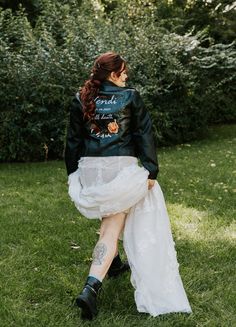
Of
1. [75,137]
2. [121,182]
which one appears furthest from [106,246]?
[75,137]

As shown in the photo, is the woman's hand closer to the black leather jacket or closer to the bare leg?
the black leather jacket

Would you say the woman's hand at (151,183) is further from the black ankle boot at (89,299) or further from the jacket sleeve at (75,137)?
the black ankle boot at (89,299)

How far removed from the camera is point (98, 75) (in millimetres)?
3643

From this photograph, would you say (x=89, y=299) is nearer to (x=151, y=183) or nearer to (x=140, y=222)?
(x=140, y=222)

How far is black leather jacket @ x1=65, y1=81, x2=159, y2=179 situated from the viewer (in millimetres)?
3600

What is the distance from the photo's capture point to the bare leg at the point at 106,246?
3588 millimetres

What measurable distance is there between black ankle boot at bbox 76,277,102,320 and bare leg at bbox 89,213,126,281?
7 cm

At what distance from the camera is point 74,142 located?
380 cm

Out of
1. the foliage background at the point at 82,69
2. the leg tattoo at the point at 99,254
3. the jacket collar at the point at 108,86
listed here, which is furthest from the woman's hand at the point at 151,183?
the foliage background at the point at 82,69

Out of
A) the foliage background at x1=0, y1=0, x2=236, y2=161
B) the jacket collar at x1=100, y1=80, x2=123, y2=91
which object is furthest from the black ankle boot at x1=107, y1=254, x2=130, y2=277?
the foliage background at x1=0, y1=0, x2=236, y2=161

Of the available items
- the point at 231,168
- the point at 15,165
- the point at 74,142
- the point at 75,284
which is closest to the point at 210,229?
the point at 75,284

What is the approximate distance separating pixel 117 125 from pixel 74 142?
1.26 ft

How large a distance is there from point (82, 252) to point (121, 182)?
1.52 meters

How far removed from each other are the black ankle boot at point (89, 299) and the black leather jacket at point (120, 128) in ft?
2.73
